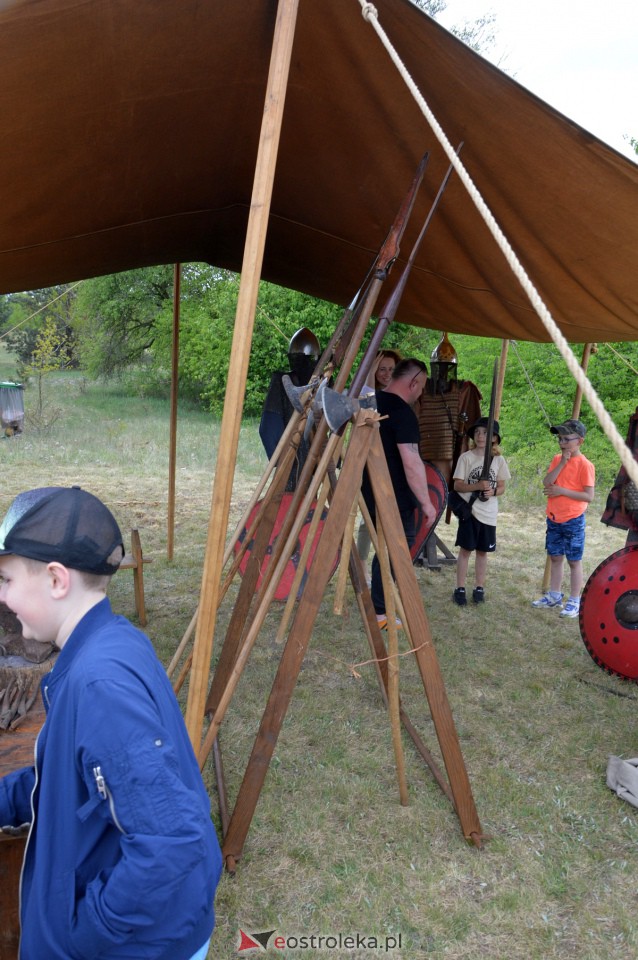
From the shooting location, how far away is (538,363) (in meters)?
9.35

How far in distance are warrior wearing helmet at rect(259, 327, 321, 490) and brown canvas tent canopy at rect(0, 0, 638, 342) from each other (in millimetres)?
599

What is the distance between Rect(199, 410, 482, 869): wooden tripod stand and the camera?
1.96 metres

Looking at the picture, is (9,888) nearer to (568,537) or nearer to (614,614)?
(614,614)

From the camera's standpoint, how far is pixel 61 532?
90cm

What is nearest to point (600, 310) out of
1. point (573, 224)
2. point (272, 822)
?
point (573, 224)

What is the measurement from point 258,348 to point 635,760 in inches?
489

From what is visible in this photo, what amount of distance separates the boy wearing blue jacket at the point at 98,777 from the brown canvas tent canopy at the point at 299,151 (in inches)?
56.5

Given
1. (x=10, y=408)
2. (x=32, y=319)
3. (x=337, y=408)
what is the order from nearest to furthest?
(x=337, y=408) < (x=10, y=408) < (x=32, y=319)

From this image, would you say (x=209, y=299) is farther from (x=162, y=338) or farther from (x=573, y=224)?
(x=573, y=224)

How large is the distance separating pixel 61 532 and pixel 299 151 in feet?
7.89

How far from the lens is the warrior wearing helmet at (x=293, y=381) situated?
428cm

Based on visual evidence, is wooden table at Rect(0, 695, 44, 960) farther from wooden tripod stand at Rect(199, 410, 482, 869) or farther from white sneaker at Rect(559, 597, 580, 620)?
white sneaker at Rect(559, 597, 580, 620)

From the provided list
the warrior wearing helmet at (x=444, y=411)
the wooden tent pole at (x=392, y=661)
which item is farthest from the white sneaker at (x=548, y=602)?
the wooden tent pole at (x=392, y=661)

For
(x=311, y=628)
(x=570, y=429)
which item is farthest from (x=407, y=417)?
(x=570, y=429)
